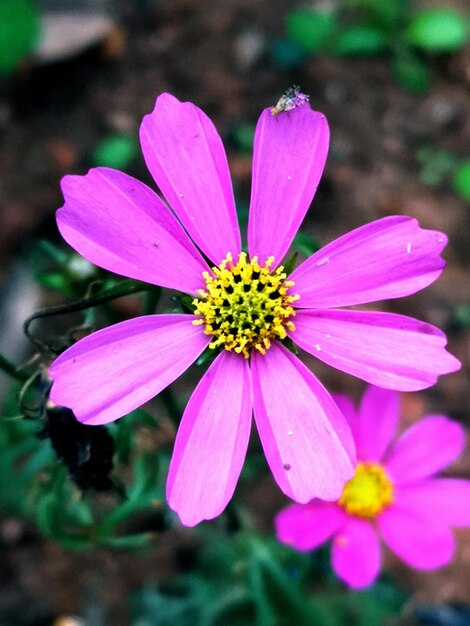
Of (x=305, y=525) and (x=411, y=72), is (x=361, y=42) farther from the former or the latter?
(x=305, y=525)

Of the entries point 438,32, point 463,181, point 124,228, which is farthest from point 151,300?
point 438,32

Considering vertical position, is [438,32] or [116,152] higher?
[116,152]

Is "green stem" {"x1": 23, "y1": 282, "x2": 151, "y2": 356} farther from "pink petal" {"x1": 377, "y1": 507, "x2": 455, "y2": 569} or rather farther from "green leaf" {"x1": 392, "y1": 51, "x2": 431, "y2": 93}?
"green leaf" {"x1": 392, "y1": 51, "x2": 431, "y2": 93}

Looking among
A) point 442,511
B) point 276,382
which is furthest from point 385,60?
point 276,382

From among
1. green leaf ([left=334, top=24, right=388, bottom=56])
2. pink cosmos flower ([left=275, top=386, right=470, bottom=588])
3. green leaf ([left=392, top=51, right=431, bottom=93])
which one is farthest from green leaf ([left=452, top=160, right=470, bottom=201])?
pink cosmos flower ([left=275, top=386, right=470, bottom=588])

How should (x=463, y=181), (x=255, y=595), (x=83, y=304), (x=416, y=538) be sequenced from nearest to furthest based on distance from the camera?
(x=83, y=304)
(x=416, y=538)
(x=255, y=595)
(x=463, y=181)

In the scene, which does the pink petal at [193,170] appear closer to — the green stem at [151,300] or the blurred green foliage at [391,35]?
the green stem at [151,300]
